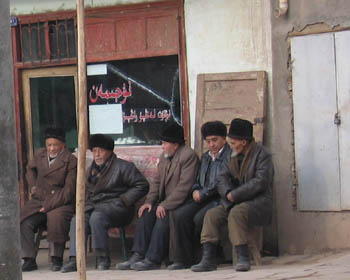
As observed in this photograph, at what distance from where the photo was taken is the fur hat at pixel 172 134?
895 centimetres

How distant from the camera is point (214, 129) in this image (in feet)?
28.7

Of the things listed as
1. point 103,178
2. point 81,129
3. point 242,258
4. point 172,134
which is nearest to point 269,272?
point 242,258

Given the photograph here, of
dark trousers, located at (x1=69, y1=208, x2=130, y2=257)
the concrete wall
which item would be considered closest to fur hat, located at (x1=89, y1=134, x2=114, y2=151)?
dark trousers, located at (x1=69, y1=208, x2=130, y2=257)

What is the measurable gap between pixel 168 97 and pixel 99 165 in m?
1.07

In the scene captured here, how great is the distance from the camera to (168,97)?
9703 millimetres

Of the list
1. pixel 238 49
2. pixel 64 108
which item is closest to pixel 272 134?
pixel 238 49

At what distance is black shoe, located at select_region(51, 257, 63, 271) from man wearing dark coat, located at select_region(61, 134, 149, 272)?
0.17 meters

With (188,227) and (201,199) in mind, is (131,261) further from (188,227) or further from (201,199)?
(201,199)

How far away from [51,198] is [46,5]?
90.0 inches

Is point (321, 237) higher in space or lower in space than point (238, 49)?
lower

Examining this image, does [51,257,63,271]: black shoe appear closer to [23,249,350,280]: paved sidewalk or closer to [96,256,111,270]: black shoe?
[23,249,350,280]: paved sidewalk

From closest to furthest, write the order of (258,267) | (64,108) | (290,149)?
(258,267) → (290,149) → (64,108)

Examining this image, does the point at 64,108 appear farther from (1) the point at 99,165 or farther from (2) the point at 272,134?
(2) the point at 272,134

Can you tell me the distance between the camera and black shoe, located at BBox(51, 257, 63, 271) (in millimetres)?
9031
